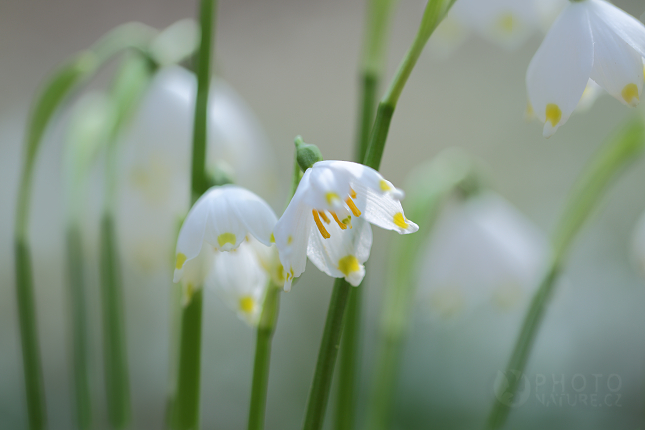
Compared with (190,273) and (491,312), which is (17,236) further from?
(491,312)

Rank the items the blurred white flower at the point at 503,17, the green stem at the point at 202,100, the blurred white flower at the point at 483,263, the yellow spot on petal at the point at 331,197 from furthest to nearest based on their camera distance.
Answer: the blurred white flower at the point at 483,263
the blurred white flower at the point at 503,17
the green stem at the point at 202,100
the yellow spot on petal at the point at 331,197

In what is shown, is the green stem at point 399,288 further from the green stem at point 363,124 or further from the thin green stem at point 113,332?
the thin green stem at point 113,332

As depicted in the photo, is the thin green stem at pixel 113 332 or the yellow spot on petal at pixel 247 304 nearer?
the yellow spot on petal at pixel 247 304

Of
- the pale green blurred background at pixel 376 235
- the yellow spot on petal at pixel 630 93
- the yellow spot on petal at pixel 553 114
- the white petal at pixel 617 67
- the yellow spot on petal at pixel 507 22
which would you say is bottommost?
the pale green blurred background at pixel 376 235

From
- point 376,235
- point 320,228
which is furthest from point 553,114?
point 376,235

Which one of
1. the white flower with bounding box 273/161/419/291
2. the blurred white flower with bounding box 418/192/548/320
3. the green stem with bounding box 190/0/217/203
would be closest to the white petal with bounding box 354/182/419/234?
the white flower with bounding box 273/161/419/291

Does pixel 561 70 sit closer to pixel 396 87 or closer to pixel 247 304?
pixel 396 87

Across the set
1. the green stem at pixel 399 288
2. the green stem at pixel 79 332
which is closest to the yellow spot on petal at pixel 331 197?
the green stem at pixel 399 288
